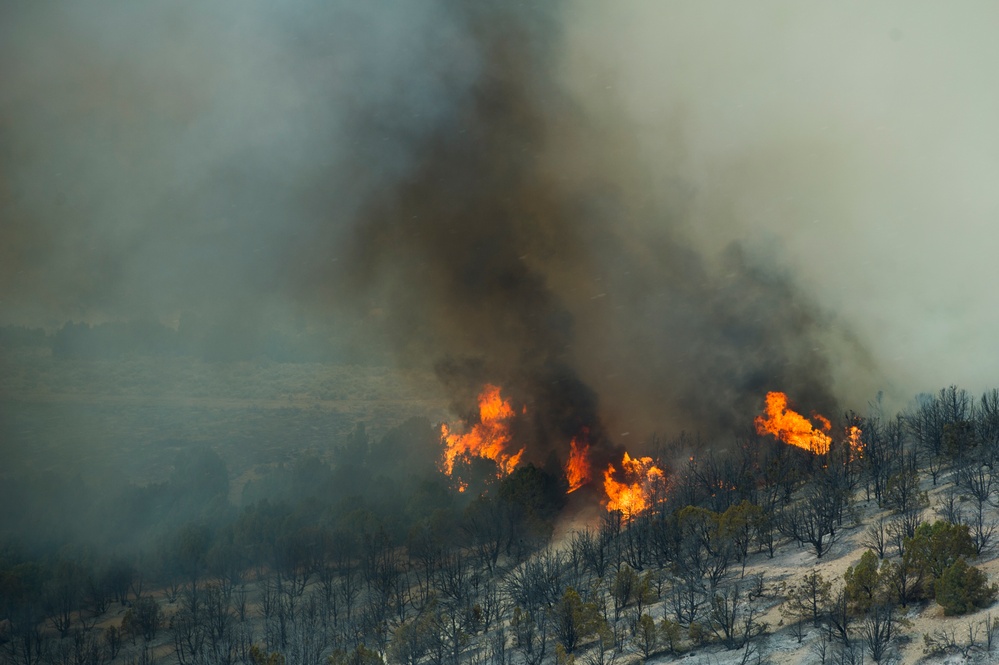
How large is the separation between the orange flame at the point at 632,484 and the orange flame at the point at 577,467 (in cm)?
194

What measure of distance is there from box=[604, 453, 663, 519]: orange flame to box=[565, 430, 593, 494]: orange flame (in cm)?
194

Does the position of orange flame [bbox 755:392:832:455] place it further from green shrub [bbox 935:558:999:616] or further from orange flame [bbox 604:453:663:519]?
green shrub [bbox 935:558:999:616]

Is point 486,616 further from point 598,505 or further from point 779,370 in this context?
point 779,370

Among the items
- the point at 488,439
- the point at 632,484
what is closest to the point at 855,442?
the point at 632,484

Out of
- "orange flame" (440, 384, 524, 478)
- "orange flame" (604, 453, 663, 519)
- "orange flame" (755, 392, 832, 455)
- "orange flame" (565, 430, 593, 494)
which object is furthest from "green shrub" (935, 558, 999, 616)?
"orange flame" (440, 384, 524, 478)

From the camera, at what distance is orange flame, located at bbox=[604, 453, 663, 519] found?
281 feet

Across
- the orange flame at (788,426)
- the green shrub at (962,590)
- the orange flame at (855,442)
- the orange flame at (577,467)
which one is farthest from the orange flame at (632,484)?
the green shrub at (962,590)

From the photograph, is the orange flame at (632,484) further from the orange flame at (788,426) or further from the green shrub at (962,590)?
the green shrub at (962,590)

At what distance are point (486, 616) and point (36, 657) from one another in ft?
102

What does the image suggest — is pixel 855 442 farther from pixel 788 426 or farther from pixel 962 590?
pixel 962 590

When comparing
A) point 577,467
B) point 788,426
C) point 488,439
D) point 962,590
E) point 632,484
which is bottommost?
point 962,590

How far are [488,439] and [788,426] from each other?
30.0 m

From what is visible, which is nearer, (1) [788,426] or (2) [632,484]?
(2) [632,484]

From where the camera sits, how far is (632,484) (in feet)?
293
